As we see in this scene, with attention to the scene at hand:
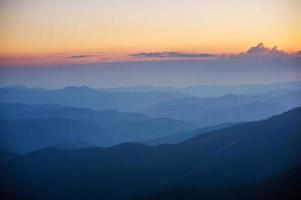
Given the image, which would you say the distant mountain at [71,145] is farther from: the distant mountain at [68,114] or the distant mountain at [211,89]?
the distant mountain at [211,89]

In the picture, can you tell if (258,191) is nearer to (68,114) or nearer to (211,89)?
(211,89)

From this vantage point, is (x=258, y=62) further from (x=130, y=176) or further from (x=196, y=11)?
(x=130, y=176)

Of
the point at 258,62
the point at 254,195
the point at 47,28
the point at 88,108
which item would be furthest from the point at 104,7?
the point at 254,195

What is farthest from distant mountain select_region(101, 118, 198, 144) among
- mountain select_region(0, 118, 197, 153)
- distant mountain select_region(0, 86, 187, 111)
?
distant mountain select_region(0, 86, 187, 111)

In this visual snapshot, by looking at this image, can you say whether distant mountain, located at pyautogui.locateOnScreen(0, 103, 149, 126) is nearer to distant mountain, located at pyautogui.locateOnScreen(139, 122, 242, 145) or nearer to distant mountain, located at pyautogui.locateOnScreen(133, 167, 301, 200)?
distant mountain, located at pyautogui.locateOnScreen(139, 122, 242, 145)

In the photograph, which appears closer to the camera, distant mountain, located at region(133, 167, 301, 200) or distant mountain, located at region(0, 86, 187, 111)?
distant mountain, located at region(133, 167, 301, 200)

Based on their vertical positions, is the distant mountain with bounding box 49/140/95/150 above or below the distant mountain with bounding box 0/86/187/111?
below

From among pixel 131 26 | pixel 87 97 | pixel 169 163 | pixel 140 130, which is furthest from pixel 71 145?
pixel 131 26
